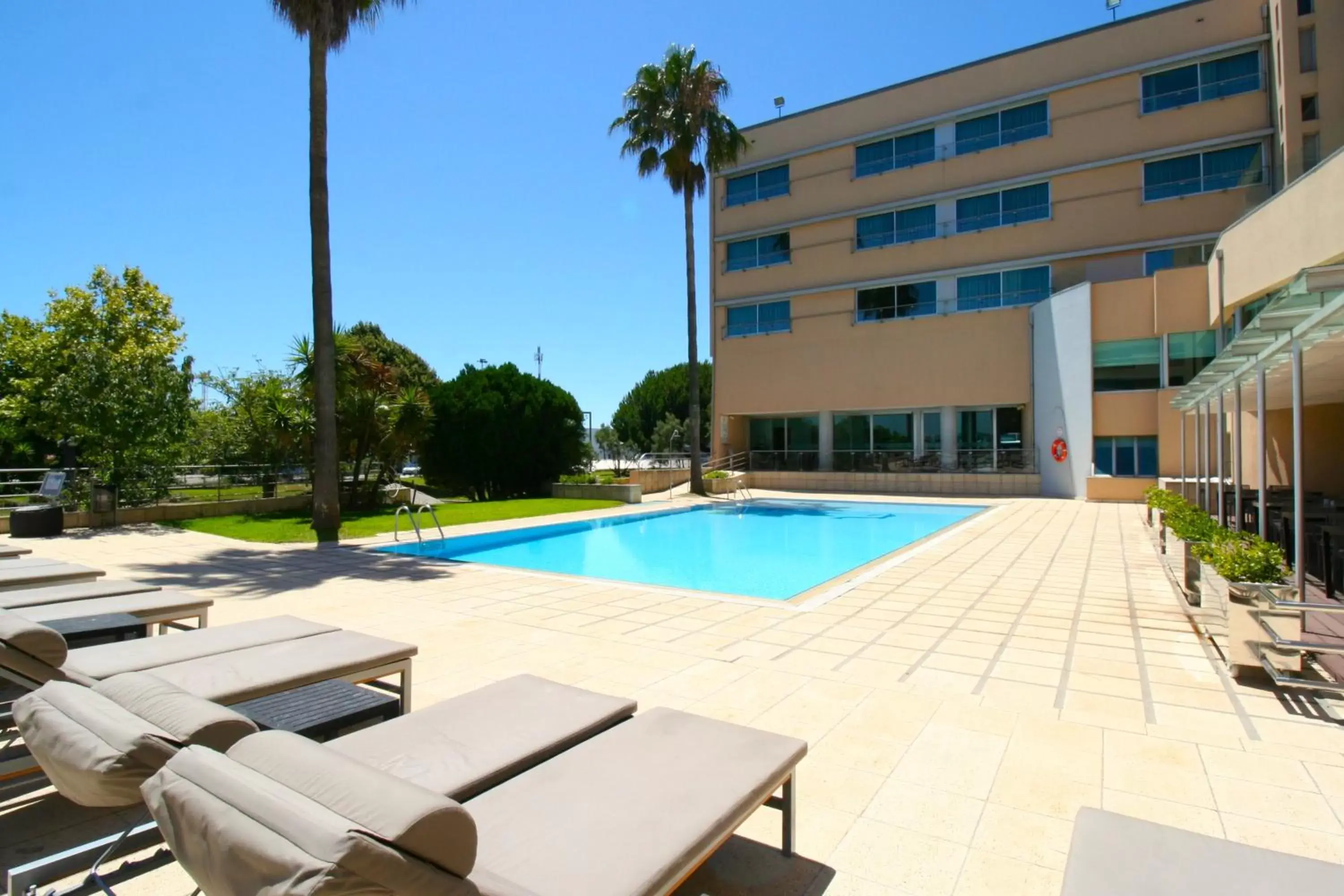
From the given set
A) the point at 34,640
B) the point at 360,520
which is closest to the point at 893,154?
the point at 360,520

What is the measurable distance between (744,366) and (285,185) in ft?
65.2

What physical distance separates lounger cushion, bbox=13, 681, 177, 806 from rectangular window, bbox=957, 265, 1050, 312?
27.4 metres

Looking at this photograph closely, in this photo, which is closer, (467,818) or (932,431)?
(467,818)

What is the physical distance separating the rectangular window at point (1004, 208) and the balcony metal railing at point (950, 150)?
70.6 inches

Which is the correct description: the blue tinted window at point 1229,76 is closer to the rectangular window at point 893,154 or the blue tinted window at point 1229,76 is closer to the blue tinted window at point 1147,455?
the rectangular window at point 893,154

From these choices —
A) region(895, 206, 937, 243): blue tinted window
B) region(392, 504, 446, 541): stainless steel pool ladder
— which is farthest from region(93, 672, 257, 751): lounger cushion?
region(895, 206, 937, 243): blue tinted window

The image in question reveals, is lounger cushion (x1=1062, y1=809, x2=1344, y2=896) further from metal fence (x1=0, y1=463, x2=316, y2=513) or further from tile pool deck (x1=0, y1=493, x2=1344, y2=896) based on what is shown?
metal fence (x1=0, y1=463, x2=316, y2=513)

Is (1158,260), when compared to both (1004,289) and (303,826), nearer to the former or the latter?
(1004,289)

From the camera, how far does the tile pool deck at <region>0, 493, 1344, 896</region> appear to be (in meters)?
2.83

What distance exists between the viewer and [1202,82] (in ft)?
73.2

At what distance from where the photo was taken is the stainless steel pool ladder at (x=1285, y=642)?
417 cm

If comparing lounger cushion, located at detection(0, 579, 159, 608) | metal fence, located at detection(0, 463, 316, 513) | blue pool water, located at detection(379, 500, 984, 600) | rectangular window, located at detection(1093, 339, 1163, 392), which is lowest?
blue pool water, located at detection(379, 500, 984, 600)

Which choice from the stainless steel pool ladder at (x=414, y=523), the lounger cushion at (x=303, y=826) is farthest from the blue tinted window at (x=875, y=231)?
the lounger cushion at (x=303, y=826)

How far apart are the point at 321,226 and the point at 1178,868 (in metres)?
15.5
